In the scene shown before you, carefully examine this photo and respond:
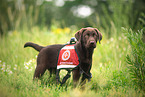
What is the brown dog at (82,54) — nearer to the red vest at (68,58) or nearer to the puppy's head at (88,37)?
the puppy's head at (88,37)

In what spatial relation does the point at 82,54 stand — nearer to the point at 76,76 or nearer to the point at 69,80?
the point at 76,76

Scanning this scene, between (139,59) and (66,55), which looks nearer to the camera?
(139,59)

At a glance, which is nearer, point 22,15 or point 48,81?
point 48,81

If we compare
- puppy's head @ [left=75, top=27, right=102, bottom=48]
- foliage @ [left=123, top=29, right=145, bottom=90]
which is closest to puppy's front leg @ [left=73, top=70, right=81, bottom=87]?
puppy's head @ [left=75, top=27, right=102, bottom=48]

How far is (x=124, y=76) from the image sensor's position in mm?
3645

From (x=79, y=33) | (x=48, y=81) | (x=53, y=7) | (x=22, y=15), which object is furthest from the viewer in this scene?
(x=53, y=7)

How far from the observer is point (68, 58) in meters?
3.35

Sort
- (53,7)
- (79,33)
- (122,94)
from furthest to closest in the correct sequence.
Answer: (53,7) → (79,33) → (122,94)

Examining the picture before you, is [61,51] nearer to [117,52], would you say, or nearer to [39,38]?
[117,52]

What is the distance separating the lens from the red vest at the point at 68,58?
128 inches

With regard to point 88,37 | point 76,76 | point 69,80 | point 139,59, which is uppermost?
point 88,37

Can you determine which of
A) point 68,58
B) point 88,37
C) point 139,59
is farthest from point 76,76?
point 139,59

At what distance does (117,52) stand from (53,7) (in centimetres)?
1560

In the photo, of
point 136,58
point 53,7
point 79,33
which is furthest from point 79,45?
point 53,7
